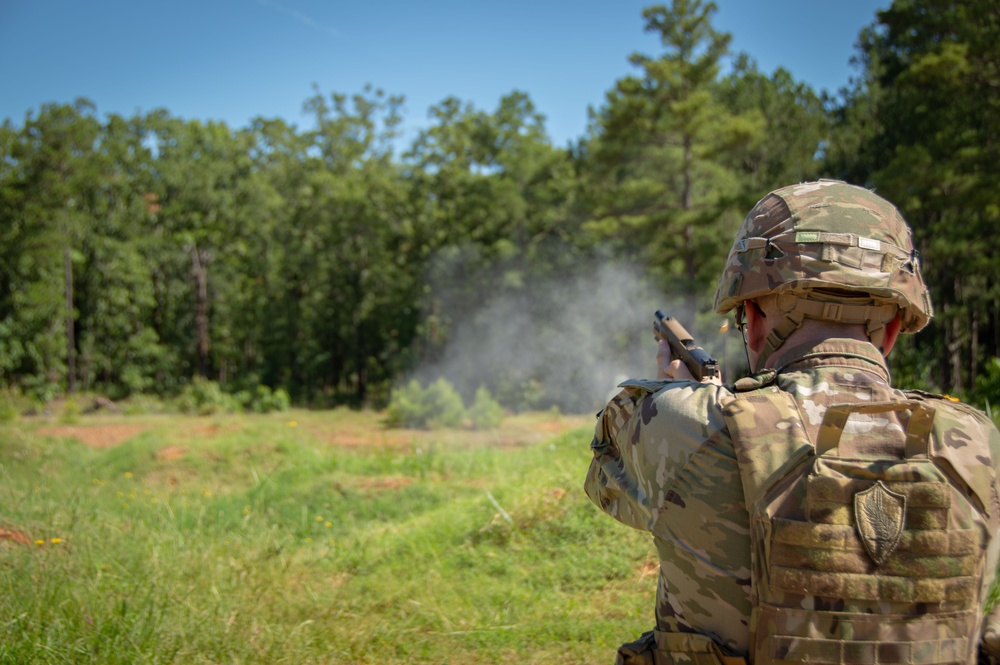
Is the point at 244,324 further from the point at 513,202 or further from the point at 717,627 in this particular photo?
the point at 717,627

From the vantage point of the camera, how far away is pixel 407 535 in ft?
17.9

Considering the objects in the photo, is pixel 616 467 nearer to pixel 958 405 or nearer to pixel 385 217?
pixel 958 405

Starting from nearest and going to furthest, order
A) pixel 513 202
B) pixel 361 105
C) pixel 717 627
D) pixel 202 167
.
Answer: pixel 717 627
pixel 513 202
pixel 202 167
pixel 361 105

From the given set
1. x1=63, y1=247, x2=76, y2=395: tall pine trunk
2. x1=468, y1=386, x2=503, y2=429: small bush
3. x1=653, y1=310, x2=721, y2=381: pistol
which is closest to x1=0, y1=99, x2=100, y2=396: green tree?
x1=63, y1=247, x2=76, y2=395: tall pine trunk

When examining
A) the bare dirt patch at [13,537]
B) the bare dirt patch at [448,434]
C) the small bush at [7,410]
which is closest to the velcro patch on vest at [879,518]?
the bare dirt patch at [13,537]

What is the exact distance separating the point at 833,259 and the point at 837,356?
231mm

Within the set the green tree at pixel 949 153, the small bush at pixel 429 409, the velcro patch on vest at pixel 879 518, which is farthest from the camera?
the small bush at pixel 429 409

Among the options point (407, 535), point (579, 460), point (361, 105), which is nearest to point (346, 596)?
point (407, 535)

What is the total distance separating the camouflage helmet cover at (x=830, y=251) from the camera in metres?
1.78

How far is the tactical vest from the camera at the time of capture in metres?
1.49

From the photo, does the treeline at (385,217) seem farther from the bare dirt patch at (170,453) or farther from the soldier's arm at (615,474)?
the soldier's arm at (615,474)

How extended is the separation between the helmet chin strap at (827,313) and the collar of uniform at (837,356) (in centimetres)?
6

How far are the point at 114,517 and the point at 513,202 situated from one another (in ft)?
78.6

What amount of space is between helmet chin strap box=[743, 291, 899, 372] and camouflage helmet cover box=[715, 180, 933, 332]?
0.02 metres
